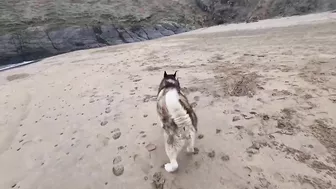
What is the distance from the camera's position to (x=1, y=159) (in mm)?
3516

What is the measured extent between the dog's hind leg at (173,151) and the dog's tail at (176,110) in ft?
0.65

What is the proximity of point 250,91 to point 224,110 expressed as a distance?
0.73 m

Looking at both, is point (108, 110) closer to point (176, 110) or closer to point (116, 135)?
point (116, 135)

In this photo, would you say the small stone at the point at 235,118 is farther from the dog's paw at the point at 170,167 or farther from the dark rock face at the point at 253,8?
the dark rock face at the point at 253,8

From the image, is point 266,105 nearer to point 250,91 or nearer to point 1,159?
point 250,91

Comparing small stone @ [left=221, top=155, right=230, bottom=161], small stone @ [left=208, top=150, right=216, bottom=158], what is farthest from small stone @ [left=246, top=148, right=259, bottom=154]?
small stone @ [left=208, top=150, right=216, bottom=158]

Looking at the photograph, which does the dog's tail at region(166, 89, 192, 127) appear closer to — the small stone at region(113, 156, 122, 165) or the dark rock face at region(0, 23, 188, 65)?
the small stone at region(113, 156, 122, 165)

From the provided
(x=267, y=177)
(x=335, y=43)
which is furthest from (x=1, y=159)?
(x=335, y=43)

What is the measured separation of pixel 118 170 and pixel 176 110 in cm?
101

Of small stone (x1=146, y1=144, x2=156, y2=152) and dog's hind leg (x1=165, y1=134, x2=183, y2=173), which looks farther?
→ small stone (x1=146, y1=144, x2=156, y2=152)

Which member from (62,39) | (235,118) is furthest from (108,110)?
(62,39)

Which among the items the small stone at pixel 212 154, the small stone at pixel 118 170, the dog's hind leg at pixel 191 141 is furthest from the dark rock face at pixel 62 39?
the small stone at pixel 212 154

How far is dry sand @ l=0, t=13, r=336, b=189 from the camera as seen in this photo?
2582 millimetres

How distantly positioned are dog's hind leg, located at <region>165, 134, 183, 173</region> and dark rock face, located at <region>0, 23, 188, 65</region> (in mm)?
16427
